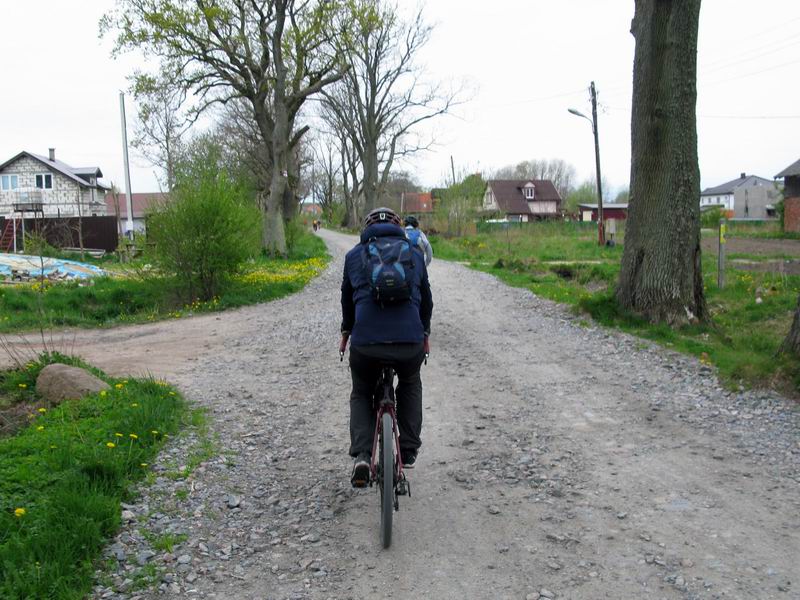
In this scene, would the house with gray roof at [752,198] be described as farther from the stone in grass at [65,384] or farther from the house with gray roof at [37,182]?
the stone in grass at [65,384]

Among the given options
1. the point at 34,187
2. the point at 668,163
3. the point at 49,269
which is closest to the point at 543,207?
the point at 34,187

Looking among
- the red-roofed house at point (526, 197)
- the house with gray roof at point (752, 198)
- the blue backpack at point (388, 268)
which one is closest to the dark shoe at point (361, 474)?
the blue backpack at point (388, 268)

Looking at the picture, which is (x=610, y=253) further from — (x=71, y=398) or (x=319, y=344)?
(x=71, y=398)

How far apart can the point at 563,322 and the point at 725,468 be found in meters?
7.15

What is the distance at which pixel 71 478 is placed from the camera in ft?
15.5

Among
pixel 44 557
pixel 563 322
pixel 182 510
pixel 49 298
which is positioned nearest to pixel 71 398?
pixel 182 510

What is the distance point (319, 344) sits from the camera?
1120 centimetres

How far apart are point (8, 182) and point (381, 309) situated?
6758 cm

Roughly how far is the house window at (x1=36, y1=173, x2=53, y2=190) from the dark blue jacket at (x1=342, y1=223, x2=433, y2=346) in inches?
2589

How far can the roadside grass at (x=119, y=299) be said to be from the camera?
1534cm

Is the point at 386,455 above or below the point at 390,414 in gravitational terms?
below

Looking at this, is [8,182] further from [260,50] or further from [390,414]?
[390,414]

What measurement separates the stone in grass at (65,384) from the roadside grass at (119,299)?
7768 millimetres

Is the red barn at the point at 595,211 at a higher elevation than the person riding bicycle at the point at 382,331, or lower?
higher
